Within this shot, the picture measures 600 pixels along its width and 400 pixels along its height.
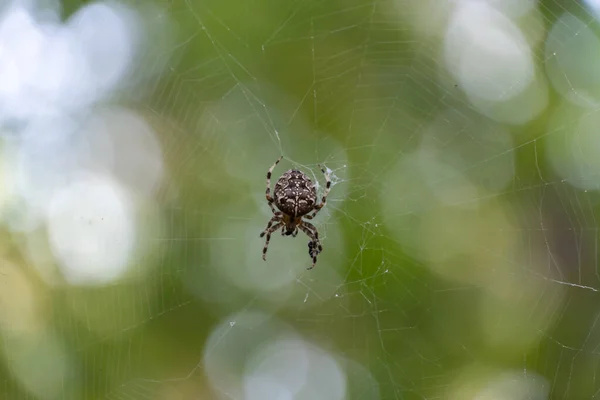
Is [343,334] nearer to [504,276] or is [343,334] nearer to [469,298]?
[469,298]

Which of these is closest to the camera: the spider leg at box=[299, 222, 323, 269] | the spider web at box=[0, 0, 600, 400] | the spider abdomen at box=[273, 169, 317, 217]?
the spider abdomen at box=[273, 169, 317, 217]

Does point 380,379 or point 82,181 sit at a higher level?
point 82,181

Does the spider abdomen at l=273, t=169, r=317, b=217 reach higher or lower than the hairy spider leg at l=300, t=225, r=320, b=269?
higher

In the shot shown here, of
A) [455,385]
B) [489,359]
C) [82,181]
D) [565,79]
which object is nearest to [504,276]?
[489,359]

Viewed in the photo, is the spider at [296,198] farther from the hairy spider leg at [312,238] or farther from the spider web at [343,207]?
the spider web at [343,207]

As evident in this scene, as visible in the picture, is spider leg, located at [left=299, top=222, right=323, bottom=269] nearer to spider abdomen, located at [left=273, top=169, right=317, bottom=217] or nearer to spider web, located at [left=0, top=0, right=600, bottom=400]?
spider web, located at [left=0, top=0, right=600, bottom=400]

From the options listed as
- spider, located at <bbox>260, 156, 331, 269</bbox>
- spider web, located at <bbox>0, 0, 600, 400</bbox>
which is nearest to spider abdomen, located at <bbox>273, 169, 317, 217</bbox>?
spider, located at <bbox>260, 156, 331, 269</bbox>
